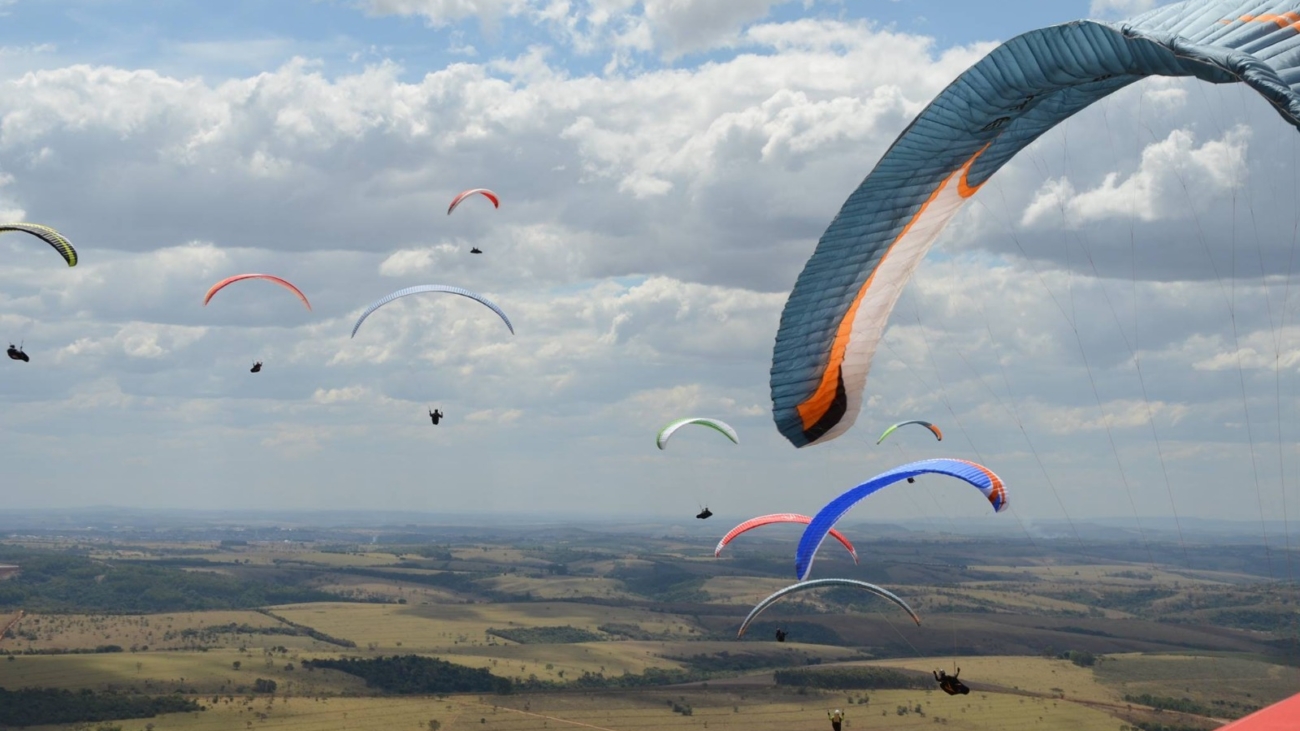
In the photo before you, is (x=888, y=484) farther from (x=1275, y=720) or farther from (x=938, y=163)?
(x=1275, y=720)

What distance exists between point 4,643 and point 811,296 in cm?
20173

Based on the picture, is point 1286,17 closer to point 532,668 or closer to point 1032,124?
point 1032,124

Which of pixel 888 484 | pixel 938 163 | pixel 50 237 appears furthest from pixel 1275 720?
pixel 50 237

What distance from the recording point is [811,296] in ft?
92.6

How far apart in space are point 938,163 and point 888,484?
14617 millimetres

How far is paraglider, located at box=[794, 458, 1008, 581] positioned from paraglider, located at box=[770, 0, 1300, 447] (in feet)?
36.9

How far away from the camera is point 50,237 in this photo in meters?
44.1

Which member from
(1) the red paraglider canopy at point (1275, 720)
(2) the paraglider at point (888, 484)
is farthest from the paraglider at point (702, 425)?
(1) the red paraglider canopy at point (1275, 720)

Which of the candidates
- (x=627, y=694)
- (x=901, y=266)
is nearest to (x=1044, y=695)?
(x=627, y=694)

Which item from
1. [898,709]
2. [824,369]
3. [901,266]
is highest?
[901,266]

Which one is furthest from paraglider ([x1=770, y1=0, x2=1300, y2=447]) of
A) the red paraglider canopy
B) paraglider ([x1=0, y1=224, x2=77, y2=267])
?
paraglider ([x1=0, y1=224, x2=77, y2=267])

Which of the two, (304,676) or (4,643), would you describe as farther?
(4,643)

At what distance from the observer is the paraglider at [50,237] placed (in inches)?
1716

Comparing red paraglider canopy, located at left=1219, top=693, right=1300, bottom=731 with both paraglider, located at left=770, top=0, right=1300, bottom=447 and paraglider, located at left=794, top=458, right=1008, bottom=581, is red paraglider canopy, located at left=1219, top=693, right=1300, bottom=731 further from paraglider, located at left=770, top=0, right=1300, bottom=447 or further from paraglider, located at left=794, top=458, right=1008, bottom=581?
paraglider, located at left=794, top=458, right=1008, bottom=581
